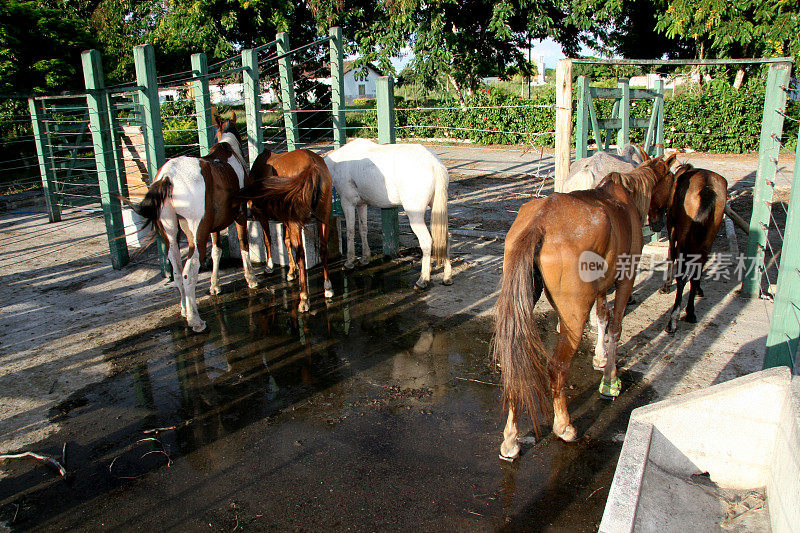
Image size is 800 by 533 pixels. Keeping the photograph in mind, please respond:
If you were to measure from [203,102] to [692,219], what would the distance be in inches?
227

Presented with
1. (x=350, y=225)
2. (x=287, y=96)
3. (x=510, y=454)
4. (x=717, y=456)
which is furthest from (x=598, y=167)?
(x=287, y=96)

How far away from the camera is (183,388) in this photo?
173 inches

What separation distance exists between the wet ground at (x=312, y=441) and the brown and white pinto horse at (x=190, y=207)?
551 mm

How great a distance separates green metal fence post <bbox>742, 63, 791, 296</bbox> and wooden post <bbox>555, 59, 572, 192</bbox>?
1.82m

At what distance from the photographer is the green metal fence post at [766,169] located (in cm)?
549

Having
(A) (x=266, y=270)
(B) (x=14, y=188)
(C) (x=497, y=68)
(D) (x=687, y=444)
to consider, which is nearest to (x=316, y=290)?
(A) (x=266, y=270)

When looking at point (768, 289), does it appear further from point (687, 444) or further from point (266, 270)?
point (266, 270)

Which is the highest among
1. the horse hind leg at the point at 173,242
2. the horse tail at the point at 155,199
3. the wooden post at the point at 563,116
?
the wooden post at the point at 563,116

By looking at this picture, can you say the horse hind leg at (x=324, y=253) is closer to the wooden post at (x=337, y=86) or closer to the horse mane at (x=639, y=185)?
the wooden post at (x=337, y=86)

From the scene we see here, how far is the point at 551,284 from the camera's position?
329 cm

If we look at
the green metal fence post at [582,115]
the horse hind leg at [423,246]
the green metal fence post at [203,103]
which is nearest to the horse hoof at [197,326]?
the green metal fence post at [203,103]

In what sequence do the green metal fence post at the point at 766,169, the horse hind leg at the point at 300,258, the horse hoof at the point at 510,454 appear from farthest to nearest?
the horse hind leg at the point at 300,258, the green metal fence post at the point at 766,169, the horse hoof at the point at 510,454

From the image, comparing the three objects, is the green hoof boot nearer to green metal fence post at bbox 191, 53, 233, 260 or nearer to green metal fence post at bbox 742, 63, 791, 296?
green metal fence post at bbox 742, 63, 791, 296

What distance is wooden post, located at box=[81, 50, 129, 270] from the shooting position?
6.63 meters
